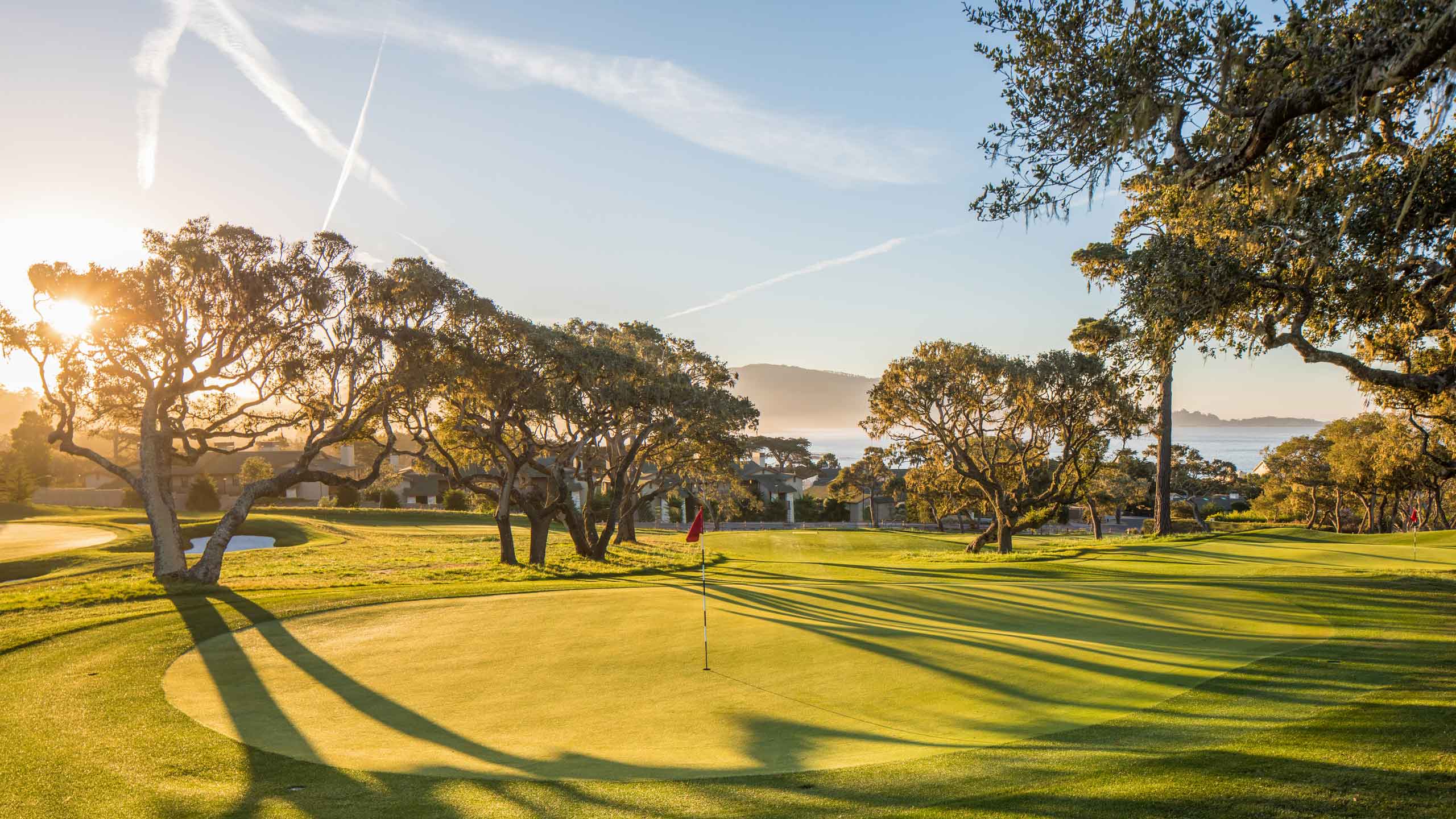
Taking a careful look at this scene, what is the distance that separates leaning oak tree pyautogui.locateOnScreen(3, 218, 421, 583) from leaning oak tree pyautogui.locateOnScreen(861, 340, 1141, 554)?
64.4 feet

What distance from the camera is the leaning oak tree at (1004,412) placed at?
3197 centimetres

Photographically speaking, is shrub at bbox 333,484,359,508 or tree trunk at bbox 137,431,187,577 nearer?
tree trunk at bbox 137,431,187,577

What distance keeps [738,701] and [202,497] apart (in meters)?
57.9

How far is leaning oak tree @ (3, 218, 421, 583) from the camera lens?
20.4m

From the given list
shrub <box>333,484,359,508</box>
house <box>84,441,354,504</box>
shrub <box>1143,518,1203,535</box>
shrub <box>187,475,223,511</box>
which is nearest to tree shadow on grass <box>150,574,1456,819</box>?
shrub <box>1143,518,1203,535</box>

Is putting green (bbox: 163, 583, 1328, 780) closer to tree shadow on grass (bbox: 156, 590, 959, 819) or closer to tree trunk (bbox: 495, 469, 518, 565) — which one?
tree shadow on grass (bbox: 156, 590, 959, 819)

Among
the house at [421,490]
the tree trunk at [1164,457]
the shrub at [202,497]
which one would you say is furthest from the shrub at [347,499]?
the tree trunk at [1164,457]

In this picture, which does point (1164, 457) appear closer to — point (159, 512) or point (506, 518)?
point (506, 518)

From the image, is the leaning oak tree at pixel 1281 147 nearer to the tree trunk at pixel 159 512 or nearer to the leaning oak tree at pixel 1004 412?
→ the leaning oak tree at pixel 1004 412

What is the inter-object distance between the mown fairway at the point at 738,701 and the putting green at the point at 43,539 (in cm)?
1568

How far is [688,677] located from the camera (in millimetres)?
→ 10031

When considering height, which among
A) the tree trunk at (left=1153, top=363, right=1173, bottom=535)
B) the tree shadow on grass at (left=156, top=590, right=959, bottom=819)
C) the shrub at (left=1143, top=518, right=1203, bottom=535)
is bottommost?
the tree shadow on grass at (left=156, top=590, right=959, bottom=819)

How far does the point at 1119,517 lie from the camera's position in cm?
6794

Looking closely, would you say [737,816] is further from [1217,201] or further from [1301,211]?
[1301,211]
